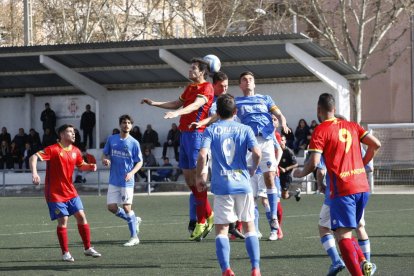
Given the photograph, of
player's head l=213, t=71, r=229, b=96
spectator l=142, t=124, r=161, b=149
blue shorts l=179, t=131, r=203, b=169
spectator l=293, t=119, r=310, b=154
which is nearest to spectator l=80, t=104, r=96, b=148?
spectator l=142, t=124, r=161, b=149

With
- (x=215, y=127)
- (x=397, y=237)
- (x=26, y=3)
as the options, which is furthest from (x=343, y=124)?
(x=26, y=3)

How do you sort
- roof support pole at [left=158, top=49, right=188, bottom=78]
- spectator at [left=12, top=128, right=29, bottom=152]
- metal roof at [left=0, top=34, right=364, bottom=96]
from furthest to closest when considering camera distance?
spectator at [left=12, top=128, right=29, bottom=152], roof support pole at [left=158, top=49, right=188, bottom=78], metal roof at [left=0, top=34, right=364, bottom=96]

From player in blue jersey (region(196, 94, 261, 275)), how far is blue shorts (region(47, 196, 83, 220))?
313 cm

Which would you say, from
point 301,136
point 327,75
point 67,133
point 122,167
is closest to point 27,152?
point 301,136

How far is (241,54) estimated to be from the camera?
33.0 meters

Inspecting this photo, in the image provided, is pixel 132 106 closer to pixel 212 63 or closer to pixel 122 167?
pixel 122 167

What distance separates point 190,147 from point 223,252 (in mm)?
3519

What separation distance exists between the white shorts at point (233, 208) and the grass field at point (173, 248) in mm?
942

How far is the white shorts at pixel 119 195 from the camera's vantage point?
16047 millimetres

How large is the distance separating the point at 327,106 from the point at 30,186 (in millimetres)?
25526

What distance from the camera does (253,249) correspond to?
10.7m

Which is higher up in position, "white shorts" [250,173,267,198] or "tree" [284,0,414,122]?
"tree" [284,0,414,122]

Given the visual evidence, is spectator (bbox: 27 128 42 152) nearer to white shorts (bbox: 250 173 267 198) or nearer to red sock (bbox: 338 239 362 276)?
white shorts (bbox: 250 173 267 198)

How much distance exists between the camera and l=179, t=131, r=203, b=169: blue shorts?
1402 centimetres
